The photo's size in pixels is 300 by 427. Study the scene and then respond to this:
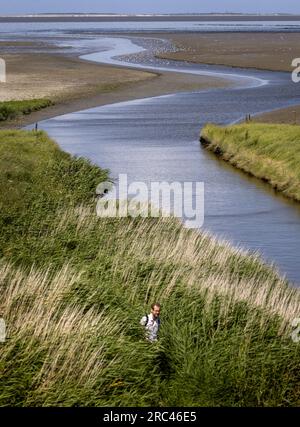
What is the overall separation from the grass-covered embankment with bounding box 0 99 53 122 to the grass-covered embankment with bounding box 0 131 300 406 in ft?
122

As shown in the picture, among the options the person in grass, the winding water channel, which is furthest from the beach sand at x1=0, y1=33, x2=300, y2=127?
the person in grass

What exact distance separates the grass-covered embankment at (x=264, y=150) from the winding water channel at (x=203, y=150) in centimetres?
64

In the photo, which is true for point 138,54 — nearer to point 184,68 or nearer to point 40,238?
point 184,68

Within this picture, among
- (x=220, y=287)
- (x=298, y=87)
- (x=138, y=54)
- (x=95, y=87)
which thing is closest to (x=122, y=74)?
(x=95, y=87)

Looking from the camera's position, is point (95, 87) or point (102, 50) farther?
point (102, 50)

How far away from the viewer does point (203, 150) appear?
52938mm

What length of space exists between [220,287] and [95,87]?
63.9m

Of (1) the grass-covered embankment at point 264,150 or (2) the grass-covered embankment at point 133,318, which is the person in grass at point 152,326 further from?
(1) the grass-covered embankment at point 264,150

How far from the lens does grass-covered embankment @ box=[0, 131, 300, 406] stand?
642 inches

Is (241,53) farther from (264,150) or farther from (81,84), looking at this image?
(264,150)

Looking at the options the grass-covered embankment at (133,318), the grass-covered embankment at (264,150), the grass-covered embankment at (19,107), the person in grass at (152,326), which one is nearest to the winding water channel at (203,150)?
the grass-covered embankment at (264,150)

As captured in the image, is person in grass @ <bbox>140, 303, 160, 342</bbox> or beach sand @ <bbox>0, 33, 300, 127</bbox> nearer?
person in grass @ <bbox>140, 303, 160, 342</bbox>

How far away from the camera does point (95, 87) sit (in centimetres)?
8375

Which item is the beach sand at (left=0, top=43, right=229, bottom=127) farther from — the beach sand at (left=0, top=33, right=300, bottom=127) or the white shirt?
the white shirt
